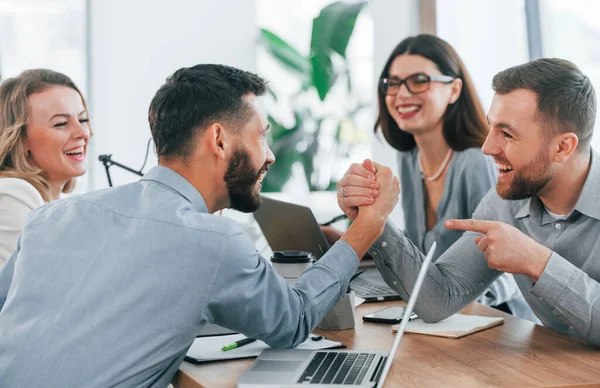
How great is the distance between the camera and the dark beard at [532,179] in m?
1.82

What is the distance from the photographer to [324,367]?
1.39 metres

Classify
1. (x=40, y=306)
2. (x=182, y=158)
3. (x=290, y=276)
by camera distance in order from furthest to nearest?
(x=290, y=276) < (x=182, y=158) < (x=40, y=306)

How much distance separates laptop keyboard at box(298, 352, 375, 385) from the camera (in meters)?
1.31

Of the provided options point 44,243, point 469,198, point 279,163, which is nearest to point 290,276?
point 44,243

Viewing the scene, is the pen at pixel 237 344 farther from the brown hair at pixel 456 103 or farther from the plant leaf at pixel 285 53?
the plant leaf at pixel 285 53

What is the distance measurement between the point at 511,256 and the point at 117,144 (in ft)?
9.84

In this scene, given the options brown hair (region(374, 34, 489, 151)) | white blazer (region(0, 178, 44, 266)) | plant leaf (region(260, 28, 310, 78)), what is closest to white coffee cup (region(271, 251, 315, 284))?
white blazer (region(0, 178, 44, 266))

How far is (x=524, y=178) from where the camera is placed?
1.84 metres

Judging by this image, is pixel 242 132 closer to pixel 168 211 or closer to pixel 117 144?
pixel 168 211

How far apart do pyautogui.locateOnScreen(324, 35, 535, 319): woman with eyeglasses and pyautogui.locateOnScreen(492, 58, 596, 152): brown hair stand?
92 centimetres

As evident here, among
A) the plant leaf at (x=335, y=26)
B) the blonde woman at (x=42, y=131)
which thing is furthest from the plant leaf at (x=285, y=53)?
the blonde woman at (x=42, y=131)

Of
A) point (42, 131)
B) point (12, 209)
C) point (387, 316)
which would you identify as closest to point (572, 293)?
point (387, 316)

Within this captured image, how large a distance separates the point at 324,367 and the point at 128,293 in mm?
393

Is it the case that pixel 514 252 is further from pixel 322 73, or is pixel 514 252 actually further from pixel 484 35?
pixel 322 73
